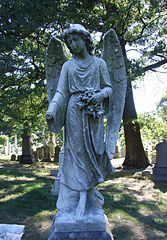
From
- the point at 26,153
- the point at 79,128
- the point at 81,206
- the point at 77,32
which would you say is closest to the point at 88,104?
the point at 79,128

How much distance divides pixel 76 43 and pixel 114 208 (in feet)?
12.9

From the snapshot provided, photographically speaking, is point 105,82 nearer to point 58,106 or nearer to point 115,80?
point 115,80

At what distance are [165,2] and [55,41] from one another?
973 cm

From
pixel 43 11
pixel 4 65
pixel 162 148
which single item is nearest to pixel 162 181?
pixel 162 148

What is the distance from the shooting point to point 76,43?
2.71 m

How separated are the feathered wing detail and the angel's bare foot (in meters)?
0.85

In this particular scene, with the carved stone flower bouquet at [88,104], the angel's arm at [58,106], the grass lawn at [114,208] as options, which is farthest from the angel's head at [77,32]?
the grass lawn at [114,208]

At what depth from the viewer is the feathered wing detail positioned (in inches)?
116

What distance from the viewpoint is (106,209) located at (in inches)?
191

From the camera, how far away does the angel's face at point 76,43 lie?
2692 mm

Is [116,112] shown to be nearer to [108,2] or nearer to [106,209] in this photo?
[106,209]

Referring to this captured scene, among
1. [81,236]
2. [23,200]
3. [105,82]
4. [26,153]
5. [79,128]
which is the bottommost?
[23,200]

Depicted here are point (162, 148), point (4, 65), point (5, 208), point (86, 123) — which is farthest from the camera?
point (162, 148)

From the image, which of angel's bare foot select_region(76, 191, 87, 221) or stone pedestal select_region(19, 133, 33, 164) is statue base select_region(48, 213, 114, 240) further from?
stone pedestal select_region(19, 133, 33, 164)
